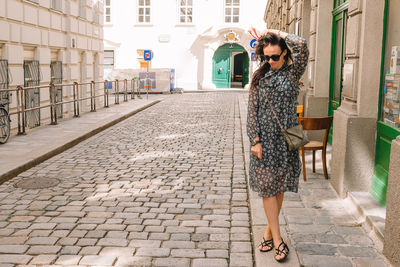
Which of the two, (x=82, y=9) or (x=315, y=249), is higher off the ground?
(x=82, y=9)

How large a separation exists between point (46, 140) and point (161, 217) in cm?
564

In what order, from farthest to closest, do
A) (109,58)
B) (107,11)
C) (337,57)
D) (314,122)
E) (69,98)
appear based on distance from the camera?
(109,58) → (107,11) → (69,98) → (337,57) → (314,122)

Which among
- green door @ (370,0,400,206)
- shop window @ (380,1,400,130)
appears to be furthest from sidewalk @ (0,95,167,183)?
shop window @ (380,1,400,130)

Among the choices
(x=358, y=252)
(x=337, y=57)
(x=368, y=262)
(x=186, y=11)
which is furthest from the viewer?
(x=186, y=11)

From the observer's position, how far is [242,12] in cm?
3369

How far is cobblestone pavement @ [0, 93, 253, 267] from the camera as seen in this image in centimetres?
430

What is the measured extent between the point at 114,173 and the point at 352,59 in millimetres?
3744

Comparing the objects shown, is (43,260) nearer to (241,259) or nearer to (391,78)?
(241,259)

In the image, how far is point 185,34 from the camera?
34.2 m

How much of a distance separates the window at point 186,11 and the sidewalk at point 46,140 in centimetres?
1982

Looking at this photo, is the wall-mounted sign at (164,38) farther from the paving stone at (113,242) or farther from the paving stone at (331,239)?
the paving stone at (331,239)

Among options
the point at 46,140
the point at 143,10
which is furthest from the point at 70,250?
the point at 143,10

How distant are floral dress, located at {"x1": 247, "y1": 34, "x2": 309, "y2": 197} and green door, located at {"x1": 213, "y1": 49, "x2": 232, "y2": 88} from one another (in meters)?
30.8

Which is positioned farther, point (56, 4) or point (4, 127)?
point (56, 4)
